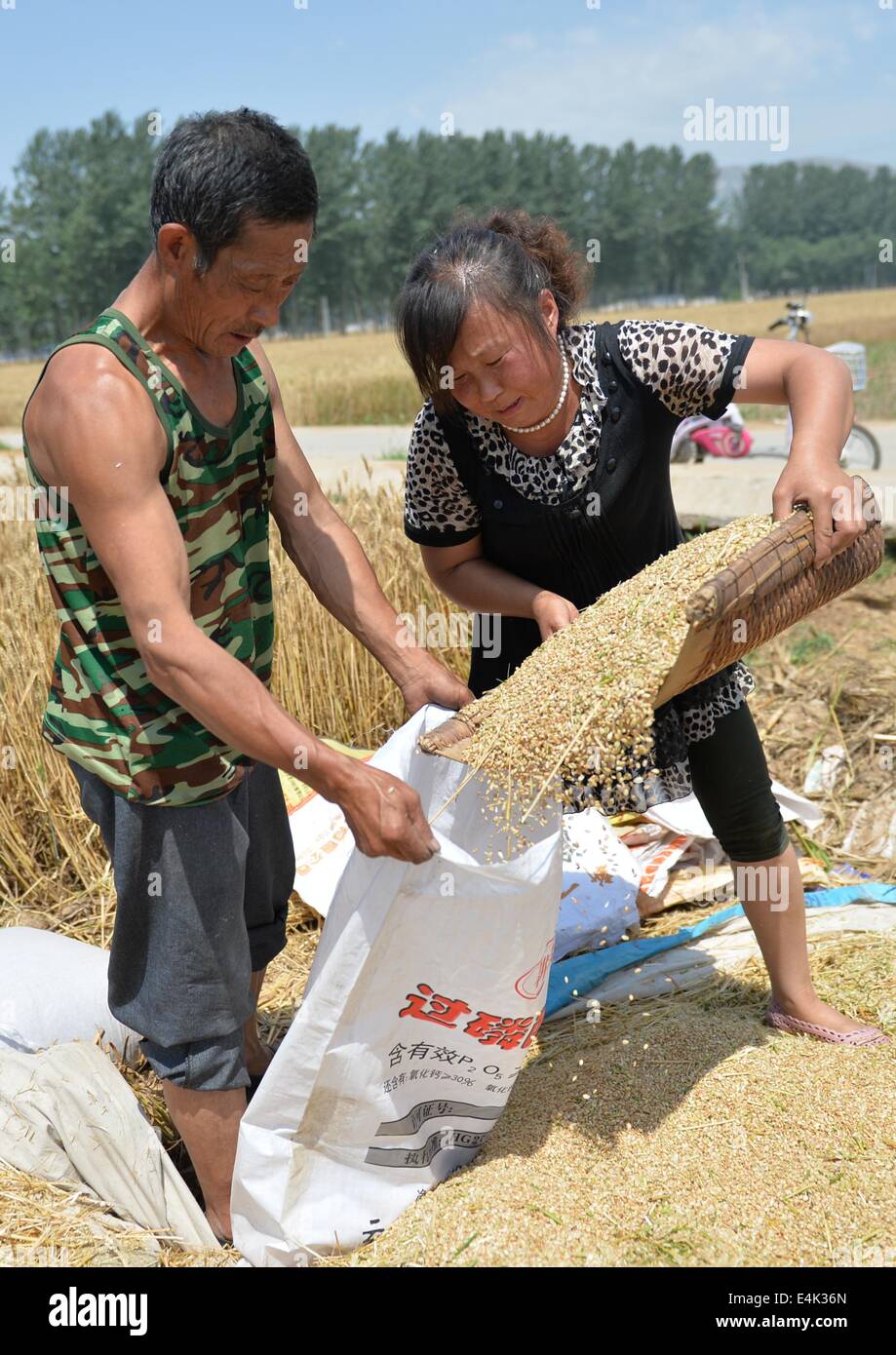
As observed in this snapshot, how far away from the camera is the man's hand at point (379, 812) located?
5.03ft

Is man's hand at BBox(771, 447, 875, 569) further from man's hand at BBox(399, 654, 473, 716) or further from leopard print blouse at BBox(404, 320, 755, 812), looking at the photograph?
man's hand at BBox(399, 654, 473, 716)

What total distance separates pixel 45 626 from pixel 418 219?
219ft

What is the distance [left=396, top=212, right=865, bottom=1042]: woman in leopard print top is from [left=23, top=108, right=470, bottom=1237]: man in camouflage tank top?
0.24 meters

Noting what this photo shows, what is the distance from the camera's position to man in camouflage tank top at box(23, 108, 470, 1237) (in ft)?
4.94

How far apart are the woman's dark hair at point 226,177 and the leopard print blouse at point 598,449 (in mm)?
610

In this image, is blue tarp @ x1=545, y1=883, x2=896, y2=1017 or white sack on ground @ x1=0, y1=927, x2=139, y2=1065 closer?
white sack on ground @ x1=0, y1=927, x2=139, y2=1065

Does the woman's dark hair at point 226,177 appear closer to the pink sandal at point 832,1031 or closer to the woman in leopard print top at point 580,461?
the woman in leopard print top at point 580,461

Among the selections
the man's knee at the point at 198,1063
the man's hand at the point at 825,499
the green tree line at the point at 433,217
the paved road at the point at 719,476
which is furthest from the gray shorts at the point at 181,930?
the green tree line at the point at 433,217

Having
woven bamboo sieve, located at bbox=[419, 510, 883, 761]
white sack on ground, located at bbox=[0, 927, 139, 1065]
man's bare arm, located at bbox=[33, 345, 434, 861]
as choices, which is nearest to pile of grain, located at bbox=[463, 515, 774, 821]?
woven bamboo sieve, located at bbox=[419, 510, 883, 761]

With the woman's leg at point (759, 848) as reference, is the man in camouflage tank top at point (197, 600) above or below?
above

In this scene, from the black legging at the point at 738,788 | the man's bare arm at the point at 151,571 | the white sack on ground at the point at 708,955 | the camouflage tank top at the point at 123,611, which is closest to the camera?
the man's bare arm at the point at 151,571

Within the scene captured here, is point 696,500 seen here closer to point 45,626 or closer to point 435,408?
point 45,626

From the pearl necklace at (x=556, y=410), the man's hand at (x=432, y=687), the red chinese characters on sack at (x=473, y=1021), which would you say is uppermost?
the pearl necklace at (x=556, y=410)

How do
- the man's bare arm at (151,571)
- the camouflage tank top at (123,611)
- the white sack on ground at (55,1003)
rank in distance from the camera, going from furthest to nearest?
the white sack on ground at (55,1003) < the camouflage tank top at (123,611) < the man's bare arm at (151,571)
